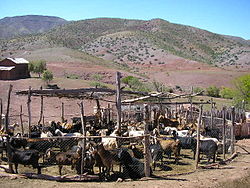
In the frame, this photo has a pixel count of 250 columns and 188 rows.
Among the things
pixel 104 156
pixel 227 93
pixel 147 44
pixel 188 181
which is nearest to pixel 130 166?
pixel 104 156

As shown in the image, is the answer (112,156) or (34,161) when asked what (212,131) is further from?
(34,161)

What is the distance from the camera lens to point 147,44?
96.9 meters

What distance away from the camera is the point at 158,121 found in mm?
20453

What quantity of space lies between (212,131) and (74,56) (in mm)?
59290

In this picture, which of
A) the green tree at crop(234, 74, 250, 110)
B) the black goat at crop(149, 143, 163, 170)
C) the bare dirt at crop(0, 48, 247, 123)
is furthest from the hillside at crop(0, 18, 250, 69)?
the black goat at crop(149, 143, 163, 170)

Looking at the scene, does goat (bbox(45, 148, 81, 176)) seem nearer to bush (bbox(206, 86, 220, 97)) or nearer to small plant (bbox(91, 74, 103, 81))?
bush (bbox(206, 86, 220, 97))

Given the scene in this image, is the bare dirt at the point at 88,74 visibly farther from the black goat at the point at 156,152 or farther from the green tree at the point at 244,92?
the black goat at the point at 156,152

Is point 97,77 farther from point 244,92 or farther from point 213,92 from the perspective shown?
point 244,92

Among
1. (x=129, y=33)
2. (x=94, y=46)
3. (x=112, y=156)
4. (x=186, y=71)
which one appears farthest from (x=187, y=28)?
(x=112, y=156)

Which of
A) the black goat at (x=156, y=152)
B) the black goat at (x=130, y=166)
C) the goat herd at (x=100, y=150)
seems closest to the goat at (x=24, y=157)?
the goat herd at (x=100, y=150)

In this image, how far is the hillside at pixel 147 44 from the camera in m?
88.7

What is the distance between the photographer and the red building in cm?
4175

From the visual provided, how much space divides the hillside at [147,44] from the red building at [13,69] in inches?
1672

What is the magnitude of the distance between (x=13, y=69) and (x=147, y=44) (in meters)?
59.9
